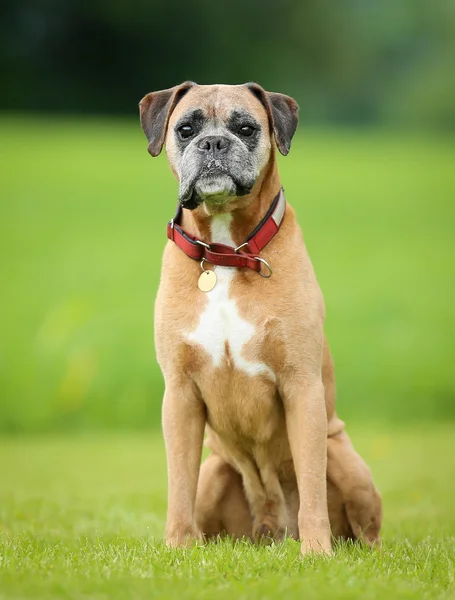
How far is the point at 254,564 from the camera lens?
3.85m

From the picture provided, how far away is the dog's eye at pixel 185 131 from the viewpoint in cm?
462

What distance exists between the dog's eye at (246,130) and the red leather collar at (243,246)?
1.05ft

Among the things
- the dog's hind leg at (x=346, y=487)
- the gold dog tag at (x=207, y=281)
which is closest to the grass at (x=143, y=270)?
the dog's hind leg at (x=346, y=487)

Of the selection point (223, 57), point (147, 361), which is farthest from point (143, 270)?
point (223, 57)

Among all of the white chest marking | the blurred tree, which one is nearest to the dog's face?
the white chest marking

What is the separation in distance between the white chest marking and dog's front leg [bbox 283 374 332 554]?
160 millimetres

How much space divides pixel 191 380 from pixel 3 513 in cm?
209

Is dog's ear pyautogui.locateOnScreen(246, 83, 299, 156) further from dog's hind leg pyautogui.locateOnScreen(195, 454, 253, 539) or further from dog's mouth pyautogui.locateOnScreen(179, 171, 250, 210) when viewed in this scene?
dog's hind leg pyautogui.locateOnScreen(195, 454, 253, 539)

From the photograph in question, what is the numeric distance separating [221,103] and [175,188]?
16221 mm

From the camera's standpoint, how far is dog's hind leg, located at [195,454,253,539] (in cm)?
502

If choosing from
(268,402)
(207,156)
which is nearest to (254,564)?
(268,402)

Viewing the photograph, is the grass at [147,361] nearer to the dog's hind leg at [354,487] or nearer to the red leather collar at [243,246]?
the dog's hind leg at [354,487]

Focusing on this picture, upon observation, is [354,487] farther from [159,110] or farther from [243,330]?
[159,110]

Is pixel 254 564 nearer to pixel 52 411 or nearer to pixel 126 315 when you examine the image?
pixel 52 411
